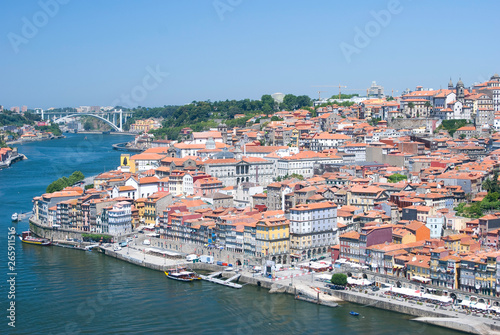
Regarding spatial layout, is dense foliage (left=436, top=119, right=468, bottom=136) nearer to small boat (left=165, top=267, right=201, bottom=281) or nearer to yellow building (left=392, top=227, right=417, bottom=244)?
yellow building (left=392, top=227, right=417, bottom=244)

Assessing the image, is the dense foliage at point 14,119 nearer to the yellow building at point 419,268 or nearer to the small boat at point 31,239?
the small boat at point 31,239

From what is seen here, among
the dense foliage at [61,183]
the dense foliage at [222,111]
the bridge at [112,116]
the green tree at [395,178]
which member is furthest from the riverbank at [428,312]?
the bridge at [112,116]

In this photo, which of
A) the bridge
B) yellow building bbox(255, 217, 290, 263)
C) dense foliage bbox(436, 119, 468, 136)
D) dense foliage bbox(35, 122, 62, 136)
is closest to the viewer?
yellow building bbox(255, 217, 290, 263)

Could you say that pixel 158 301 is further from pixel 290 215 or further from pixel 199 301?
pixel 290 215

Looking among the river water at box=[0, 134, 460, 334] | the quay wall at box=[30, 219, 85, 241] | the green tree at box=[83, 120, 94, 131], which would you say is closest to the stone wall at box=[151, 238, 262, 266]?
the river water at box=[0, 134, 460, 334]

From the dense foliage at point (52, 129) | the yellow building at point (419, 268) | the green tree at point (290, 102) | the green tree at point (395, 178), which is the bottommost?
the yellow building at point (419, 268)

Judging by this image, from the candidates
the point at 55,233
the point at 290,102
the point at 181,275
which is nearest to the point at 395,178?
the point at 181,275

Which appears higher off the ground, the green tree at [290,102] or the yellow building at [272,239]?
the green tree at [290,102]
